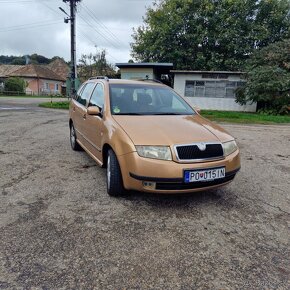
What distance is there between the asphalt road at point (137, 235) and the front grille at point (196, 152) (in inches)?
27.3

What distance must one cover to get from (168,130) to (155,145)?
0.42 metres

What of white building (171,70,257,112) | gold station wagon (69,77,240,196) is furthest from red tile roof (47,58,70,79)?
gold station wagon (69,77,240,196)

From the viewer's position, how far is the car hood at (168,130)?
3418 mm

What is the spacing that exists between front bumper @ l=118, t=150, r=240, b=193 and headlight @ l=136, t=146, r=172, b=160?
0.05 m

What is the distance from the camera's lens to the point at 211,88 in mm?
22984

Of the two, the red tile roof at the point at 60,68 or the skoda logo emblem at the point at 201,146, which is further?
the red tile roof at the point at 60,68

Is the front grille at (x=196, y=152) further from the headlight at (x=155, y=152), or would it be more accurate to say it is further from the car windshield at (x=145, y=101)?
the car windshield at (x=145, y=101)

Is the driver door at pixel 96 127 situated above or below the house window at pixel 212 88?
below

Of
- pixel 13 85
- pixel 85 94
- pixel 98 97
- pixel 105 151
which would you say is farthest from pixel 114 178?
pixel 13 85

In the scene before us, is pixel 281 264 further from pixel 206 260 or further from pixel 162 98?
pixel 162 98

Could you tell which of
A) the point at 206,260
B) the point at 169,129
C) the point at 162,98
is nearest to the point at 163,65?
the point at 162,98

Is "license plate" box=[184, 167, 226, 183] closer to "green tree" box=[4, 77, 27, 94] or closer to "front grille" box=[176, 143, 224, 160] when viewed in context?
"front grille" box=[176, 143, 224, 160]

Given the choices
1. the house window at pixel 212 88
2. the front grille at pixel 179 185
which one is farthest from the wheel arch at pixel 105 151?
the house window at pixel 212 88

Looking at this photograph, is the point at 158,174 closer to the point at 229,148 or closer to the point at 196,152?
the point at 196,152
